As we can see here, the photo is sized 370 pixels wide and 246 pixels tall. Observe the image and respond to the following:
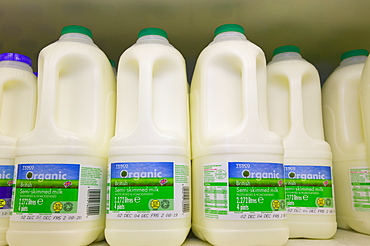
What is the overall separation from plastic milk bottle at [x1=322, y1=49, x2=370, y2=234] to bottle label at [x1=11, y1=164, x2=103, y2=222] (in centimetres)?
57

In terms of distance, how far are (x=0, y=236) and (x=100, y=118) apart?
30 cm

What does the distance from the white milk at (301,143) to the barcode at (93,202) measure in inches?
15.4

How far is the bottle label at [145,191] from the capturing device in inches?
25.2

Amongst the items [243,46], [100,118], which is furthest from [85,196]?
[243,46]

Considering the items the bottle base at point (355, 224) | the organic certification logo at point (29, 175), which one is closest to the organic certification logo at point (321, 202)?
the bottle base at point (355, 224)

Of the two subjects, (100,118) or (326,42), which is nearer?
(100,118)

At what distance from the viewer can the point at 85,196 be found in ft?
2.19

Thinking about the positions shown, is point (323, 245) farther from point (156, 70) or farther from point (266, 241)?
point (156, 70)

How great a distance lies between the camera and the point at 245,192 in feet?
2.11

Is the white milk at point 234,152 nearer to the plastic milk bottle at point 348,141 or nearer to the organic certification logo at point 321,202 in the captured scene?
the organic certification logo at point 321,202

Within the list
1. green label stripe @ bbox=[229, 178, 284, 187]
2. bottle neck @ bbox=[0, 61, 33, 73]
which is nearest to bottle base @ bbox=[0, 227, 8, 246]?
bottle neck @ bbox=[0, 61, 33, 73]

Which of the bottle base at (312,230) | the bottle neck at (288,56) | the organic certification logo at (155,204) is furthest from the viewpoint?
the bottle neck at (288,56)

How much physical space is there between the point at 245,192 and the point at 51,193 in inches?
13.6

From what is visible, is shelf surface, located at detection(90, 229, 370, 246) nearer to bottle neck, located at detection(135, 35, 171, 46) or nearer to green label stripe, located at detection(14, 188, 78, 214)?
green label stripe, located at detection(14, 188, 78, 214)
